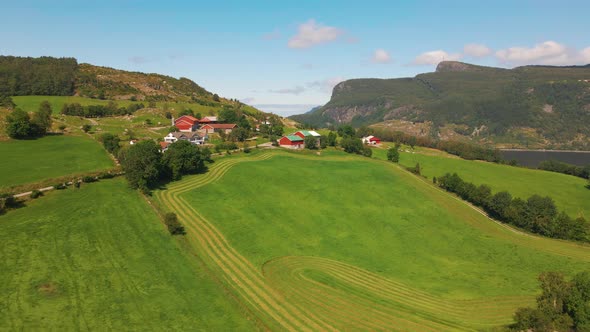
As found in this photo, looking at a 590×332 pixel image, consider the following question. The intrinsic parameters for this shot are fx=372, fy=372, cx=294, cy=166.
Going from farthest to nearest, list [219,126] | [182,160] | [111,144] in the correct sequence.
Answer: [219,126], [111,144], [182,160]

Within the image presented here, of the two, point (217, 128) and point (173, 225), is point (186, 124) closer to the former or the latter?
point (217, 128)

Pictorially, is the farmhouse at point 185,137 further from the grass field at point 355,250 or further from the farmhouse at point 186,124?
the grass field at point 355,250

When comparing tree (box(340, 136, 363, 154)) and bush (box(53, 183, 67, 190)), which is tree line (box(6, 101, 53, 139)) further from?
tree (box(340, 136, 363, 154))

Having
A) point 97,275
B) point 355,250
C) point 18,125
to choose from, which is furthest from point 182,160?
point 18,125

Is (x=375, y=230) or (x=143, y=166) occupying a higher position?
(x=143, y=166)

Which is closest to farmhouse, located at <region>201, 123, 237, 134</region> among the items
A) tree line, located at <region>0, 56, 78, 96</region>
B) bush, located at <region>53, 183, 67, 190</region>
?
bush, located at <region>53, 183, 67, 190</region>

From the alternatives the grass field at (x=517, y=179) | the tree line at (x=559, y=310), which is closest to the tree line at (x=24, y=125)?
the grass field at (x=517, y=179)
